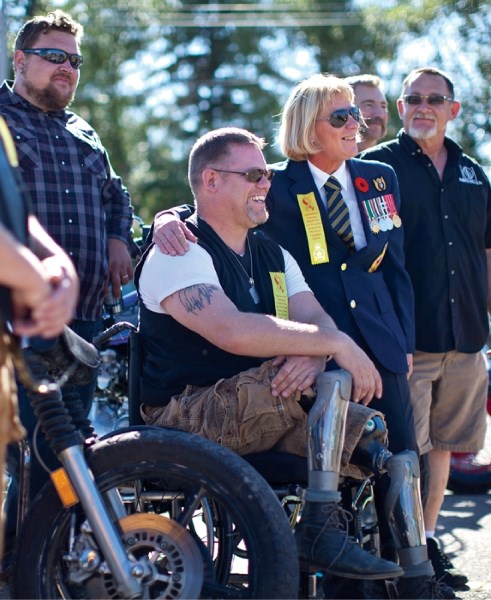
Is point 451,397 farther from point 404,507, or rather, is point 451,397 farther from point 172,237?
point 172,237

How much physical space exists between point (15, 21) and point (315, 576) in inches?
480

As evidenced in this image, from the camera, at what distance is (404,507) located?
4043mm

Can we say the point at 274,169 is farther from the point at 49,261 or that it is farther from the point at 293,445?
the point at 49,261

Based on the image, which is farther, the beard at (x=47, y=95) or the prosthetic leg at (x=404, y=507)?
the beard at (x=47, y=95)

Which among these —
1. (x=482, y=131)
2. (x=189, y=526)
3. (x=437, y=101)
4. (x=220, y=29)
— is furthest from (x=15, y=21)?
(x=220, y=29)

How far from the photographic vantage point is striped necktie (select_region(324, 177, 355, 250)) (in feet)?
15.5

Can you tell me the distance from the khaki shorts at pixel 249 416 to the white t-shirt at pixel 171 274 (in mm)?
367

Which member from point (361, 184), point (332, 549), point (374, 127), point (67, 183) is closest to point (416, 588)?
point (332, 549)

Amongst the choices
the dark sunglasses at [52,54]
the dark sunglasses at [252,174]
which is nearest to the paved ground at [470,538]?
the dark sunglasses at [252,174]

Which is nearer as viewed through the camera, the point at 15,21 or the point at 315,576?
the point at 315,576

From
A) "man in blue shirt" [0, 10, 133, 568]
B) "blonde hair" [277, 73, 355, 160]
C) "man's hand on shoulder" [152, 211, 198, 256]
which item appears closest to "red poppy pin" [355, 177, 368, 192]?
"blonde hair" [277, 73, 355, 160]

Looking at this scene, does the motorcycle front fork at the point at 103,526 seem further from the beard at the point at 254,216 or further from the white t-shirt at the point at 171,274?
the beard at the point at 254,216

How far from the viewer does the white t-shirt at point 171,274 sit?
158 inches

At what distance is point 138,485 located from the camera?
3605mm
